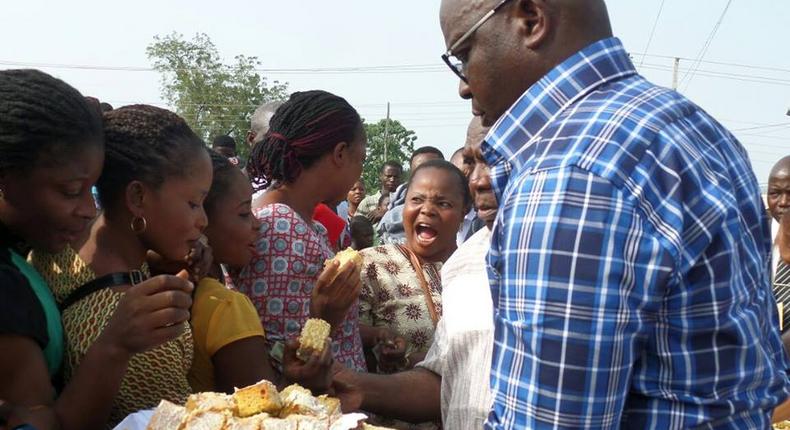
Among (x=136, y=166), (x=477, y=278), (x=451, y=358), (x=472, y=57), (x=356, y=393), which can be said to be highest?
(x=472, y=57)

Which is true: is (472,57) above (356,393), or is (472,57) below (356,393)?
above

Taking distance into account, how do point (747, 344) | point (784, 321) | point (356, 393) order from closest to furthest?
1. point (747, 344)
2. point (356, 393)
3. point (784, 321)

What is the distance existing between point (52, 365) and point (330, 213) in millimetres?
2435

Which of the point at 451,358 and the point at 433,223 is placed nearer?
the point at 451,358

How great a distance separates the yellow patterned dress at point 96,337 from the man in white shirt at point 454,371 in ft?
2.01

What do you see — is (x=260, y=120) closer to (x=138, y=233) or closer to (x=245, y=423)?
(x=138, y=233)

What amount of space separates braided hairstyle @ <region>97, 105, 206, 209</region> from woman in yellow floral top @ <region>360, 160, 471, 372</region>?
174 centimetres

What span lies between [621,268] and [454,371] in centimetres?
120

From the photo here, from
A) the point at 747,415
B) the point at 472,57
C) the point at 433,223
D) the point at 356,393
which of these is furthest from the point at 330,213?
the point at 747,415

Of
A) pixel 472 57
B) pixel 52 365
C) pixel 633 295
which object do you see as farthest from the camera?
pixel 52 365

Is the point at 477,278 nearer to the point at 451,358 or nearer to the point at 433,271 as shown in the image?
the point at 451,358

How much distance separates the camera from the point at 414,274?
427 centimetres

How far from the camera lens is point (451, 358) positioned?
98.7 inches

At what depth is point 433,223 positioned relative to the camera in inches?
176
